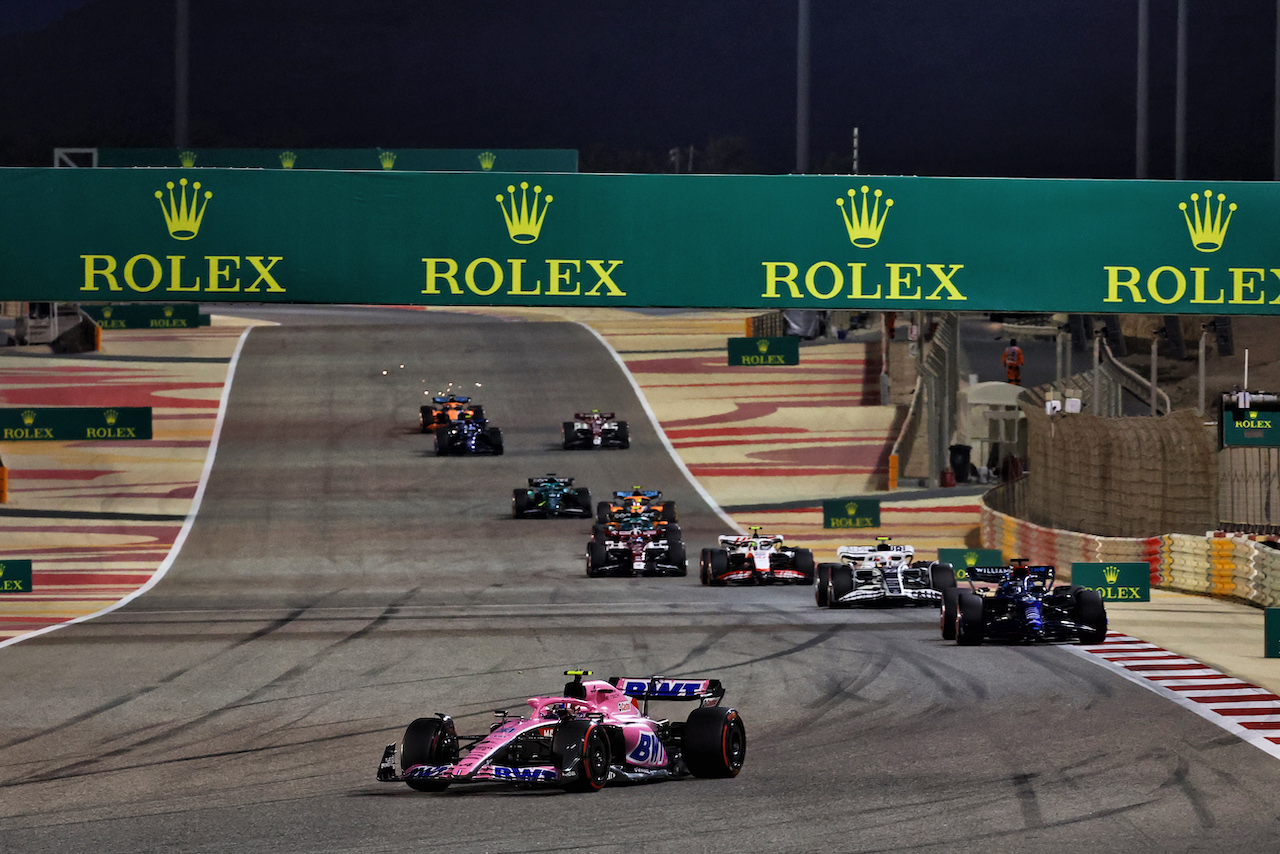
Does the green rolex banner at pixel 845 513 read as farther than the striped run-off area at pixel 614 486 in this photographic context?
Yes

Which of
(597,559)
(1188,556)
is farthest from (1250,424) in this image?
(597,559)

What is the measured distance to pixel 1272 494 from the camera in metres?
29.1

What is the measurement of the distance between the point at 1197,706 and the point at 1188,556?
13.2m

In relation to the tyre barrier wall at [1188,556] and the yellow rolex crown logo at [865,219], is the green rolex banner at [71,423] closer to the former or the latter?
the tyre barrier wall at [1188,556]

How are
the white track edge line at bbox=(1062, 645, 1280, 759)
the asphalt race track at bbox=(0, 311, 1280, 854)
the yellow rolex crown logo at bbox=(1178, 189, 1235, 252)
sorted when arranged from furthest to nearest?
1. the yellow rolex crown logo at bbox=(1178, 189, 1235, 252)
2. the white track edge line at bbox=(1062, 645, 1280, 759)
3. the asphalt race track at bbox=(0, 311, 1280, 854)

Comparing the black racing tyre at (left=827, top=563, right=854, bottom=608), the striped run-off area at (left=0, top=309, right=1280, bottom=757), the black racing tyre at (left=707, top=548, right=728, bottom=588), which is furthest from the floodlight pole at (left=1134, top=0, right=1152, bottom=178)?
the black racing tyre at (left=707, top=548, right=728, bottom=588)

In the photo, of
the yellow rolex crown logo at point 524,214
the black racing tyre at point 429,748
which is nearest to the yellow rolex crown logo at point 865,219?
the yellow rolex crown logo at point 524,214

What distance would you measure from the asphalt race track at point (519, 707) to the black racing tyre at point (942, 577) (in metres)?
0.53

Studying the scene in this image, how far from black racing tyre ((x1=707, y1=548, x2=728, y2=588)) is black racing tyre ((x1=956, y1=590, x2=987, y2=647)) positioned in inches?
399

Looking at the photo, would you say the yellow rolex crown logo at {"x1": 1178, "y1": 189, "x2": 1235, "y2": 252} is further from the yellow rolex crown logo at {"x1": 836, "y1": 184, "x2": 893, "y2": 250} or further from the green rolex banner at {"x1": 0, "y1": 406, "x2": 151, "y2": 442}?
the green rolex banner at {"x1": 0, "y1": 406, "x2": 151, "y2": 442}

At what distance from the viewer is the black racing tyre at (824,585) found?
27531mm

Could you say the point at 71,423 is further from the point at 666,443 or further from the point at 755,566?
the point at 666,443

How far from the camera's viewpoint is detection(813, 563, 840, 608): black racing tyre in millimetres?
27531

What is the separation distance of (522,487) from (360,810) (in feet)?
107
